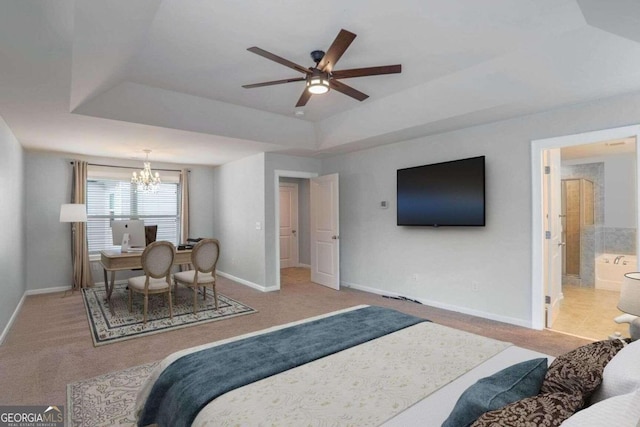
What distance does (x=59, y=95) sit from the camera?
2951 millimetres

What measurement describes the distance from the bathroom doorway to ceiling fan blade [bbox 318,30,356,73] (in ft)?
14.7

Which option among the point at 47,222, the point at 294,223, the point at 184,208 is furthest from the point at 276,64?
the point at 294,223

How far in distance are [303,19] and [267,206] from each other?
358cm

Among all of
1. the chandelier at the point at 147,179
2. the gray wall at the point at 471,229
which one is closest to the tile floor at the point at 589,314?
the gray wall at the point at 471,229

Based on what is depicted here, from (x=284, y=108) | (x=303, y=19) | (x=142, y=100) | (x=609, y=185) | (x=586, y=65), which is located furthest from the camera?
(x=609, y=185)

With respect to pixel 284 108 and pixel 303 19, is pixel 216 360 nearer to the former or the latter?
pixel 303 19

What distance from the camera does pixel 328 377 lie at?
154 cm

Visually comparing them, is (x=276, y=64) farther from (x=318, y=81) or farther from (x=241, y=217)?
(x=241, y=217)

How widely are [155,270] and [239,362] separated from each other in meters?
3.08

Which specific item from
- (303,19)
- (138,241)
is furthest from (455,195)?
(138,241)

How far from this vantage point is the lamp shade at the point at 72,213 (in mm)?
5137

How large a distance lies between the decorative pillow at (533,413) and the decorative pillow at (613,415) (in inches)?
2.3

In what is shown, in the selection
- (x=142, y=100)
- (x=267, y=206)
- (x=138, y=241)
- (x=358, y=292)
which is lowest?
(x=358, y=292)

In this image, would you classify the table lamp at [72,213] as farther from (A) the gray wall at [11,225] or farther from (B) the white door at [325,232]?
(B) the white door at [325,232]
